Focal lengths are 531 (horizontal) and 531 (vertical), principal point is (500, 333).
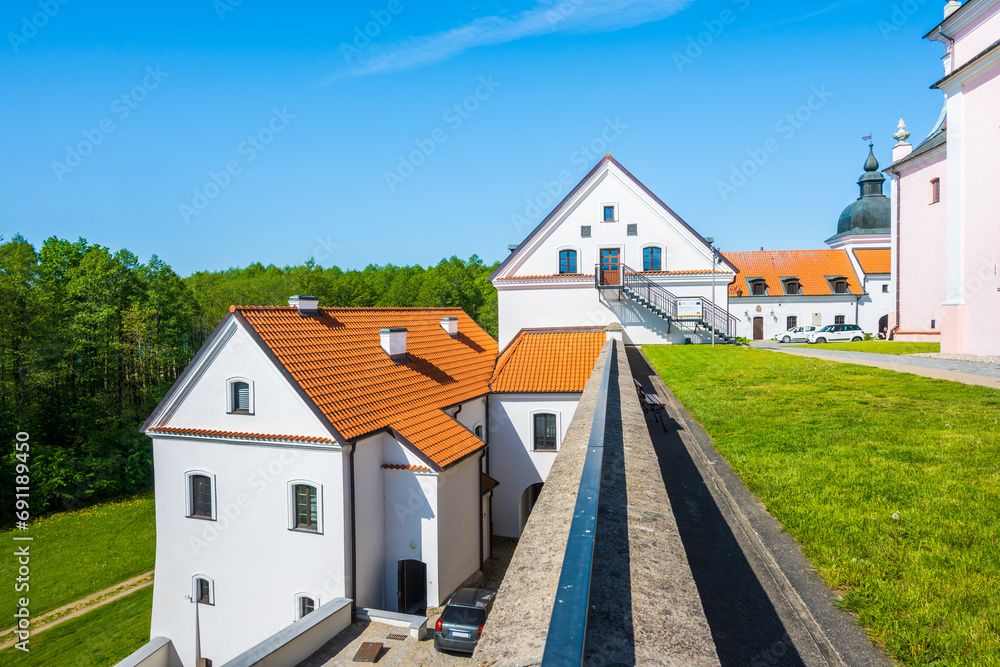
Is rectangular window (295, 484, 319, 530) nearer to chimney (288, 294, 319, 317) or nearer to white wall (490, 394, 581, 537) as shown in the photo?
chimney (288, 294, 319, 317)

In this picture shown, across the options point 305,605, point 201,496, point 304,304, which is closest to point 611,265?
point 304,304

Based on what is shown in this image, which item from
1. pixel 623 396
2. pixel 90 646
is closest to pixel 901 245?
pixel 623 396

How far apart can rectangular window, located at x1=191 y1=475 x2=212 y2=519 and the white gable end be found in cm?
150

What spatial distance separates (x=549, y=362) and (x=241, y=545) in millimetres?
12280

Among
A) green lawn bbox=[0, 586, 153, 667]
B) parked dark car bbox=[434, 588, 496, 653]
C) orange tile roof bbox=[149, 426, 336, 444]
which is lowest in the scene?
green lawn bbox=[0, 586, 153, 667]

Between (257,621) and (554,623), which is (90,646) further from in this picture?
(554,623)

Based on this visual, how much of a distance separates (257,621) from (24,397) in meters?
31.6

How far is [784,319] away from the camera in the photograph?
150 ft

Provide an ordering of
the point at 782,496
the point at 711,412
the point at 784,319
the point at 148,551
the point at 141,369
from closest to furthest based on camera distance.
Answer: the point at 782,496 < the point at 711,412 < the point at 148,551 < the point at 141,369 < the point at 784,319

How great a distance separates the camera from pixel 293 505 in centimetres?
1368

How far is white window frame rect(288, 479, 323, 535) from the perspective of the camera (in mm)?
13305

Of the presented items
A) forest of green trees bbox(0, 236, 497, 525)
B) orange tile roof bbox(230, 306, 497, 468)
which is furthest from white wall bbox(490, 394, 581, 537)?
forest of green trees bbox(0, 236, 497, 525)

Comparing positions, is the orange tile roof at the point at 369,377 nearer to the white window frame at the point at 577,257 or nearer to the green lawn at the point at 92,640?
the white window frame at the point at 577,257

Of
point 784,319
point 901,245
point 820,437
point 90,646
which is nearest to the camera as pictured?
point 820,437
